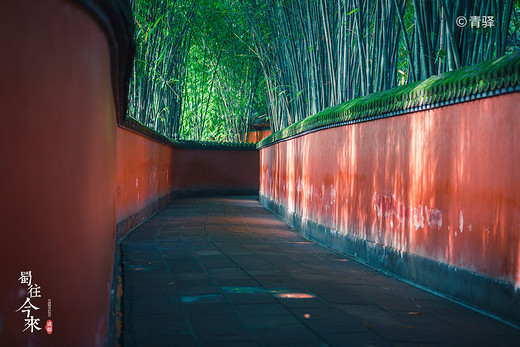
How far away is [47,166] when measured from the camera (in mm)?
1430

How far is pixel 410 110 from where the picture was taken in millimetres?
4812

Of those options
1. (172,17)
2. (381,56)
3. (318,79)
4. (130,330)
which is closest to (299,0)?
(318,79)

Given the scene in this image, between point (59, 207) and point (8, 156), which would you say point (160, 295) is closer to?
point (59, 207)

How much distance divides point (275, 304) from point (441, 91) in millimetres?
2052

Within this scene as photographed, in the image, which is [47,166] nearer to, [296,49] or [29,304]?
[29,304]

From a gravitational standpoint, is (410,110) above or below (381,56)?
below

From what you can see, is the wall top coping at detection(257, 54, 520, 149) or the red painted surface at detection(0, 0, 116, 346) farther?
the wall top coping at detection(257, 54, 520, 149)

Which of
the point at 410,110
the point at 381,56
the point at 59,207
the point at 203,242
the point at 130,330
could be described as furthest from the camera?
the point at 203,242

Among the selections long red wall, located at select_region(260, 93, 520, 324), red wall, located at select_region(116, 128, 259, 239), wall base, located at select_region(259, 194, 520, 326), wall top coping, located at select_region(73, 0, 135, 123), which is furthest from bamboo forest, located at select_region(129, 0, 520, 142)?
wall top coping, located at select_region(73, 0, 135, 123)

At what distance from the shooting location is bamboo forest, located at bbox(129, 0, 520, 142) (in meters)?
4.76

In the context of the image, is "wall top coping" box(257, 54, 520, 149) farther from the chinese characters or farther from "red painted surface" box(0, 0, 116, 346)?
the chinese characters

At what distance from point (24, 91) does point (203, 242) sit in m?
5.57

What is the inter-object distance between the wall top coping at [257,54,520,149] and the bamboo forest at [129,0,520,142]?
14.7 inches

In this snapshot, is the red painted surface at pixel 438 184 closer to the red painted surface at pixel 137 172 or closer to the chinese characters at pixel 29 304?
the red painted surface at pixel 137 172
